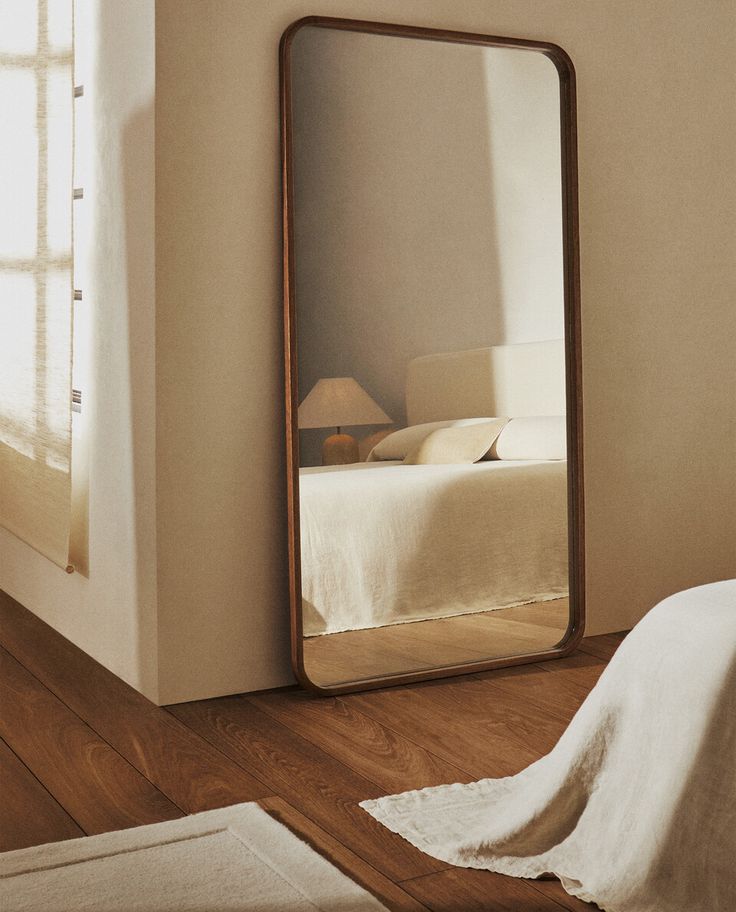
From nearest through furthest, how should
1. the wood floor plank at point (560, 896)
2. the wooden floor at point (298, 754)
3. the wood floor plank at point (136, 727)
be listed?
the wood floor plank at point (560, 896), the wooden floor at point (298, 754), the wood floor plank at point (136, 727)

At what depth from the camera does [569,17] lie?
122 inches

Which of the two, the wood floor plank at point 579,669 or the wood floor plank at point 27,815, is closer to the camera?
the wood floor plank at point 27,815

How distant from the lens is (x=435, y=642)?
284cm

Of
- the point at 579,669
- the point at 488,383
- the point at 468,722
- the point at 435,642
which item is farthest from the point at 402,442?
the point at 579,669

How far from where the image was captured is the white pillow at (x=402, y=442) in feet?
8.84

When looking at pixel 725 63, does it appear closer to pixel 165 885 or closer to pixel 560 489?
pixel 560 489

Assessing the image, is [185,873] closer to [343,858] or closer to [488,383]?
[343,858]

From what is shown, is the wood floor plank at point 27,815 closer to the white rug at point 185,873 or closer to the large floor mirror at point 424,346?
the white rug at point 185,873

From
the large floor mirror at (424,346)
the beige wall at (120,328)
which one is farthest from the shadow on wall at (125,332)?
the large floor mirror at (424,346)

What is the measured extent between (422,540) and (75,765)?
1.01 meters

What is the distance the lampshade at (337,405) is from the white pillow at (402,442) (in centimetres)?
7

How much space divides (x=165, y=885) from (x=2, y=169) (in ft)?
8.29

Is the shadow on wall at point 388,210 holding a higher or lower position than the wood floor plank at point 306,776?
higher

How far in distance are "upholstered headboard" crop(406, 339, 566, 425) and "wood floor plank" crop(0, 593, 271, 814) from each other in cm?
96
